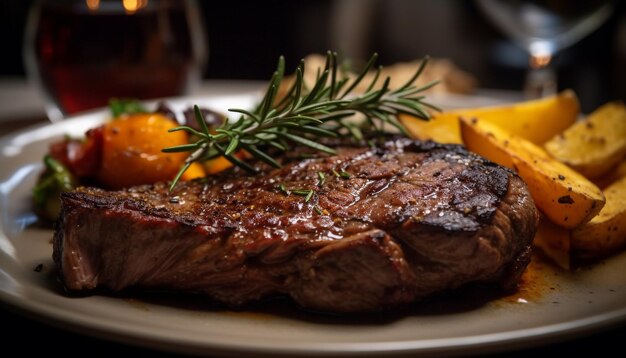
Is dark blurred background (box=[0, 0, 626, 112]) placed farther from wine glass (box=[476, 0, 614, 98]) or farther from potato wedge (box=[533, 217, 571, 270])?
potato wedge (box=[533, 217, 571, 270])

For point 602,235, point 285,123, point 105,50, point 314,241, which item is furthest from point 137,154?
point 602,235

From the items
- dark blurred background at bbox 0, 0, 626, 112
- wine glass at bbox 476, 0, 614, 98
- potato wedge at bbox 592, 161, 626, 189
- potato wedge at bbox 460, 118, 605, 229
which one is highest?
wine glass at bbox 476, 0, 614, 98

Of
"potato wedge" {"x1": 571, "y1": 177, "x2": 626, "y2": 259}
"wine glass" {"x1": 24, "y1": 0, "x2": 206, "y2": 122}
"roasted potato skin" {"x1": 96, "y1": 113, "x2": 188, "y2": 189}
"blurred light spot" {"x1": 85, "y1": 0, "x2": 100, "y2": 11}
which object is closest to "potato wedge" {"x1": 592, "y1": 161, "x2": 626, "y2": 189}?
"potato wedge" {"x1": 571, "y1": 177, "x2": 626, "y2": 259}

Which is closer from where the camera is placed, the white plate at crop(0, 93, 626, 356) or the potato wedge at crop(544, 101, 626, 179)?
the white plate at crop(0, 93, 626, 356)

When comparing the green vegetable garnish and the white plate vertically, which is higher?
the white plate

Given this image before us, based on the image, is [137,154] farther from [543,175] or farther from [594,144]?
[594,144]

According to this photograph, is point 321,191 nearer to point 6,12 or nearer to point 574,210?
point 574,210
